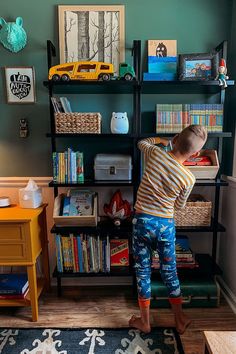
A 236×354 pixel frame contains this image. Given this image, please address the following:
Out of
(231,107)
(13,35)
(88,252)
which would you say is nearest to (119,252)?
(88,252)

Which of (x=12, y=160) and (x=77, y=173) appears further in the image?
(x=12, y=160)

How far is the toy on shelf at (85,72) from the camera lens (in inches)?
66.9

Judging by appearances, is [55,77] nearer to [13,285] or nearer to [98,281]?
[13,285]

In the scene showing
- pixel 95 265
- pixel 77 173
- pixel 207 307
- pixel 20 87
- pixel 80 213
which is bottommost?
pixel 207 307

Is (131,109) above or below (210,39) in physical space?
below

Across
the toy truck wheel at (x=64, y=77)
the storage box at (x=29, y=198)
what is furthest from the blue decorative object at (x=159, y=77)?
the storage box at (x=29, y=198)

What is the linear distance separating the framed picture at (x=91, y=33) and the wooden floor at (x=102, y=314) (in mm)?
1845

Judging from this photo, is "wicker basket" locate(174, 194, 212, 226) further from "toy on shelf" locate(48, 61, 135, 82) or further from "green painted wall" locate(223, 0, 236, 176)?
"toy on shelf" locate(48, 61, 135, 82)

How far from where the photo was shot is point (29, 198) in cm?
187

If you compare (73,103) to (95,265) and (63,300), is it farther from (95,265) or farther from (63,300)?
(63,300)

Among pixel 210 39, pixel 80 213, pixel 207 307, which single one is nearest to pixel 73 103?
pixel 80 213

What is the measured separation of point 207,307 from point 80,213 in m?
1.19

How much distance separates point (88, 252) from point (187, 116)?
1230mm

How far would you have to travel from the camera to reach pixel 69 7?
73.6 inches
